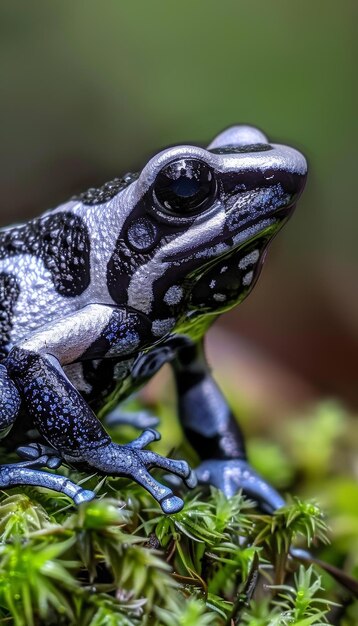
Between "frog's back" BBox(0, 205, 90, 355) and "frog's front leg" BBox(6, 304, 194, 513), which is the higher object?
"frog's back" BBox(0, 205, 90, 355)

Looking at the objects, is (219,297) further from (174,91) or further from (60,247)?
(174,91)

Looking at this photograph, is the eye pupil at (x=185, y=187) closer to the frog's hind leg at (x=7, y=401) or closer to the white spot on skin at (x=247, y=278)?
the white spot on skin at (x=247, y=278)

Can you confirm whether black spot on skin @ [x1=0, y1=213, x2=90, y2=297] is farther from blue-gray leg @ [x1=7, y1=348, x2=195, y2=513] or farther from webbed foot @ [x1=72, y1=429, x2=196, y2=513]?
webbed foot @ [x1=72, y1=429, x2=196, y2=513]

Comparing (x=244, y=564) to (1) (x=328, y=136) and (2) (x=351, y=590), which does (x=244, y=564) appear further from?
(1) (x=328, y=136)

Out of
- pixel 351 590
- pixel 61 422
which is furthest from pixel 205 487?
pixel 61 422

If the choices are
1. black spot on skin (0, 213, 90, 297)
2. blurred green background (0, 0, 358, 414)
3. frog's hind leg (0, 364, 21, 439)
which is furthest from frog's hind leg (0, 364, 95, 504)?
blurred green background (0, 0, 358, 414)

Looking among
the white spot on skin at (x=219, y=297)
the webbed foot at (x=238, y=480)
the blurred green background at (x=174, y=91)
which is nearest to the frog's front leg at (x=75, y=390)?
the white spot on skin at (x=219, y=297)
